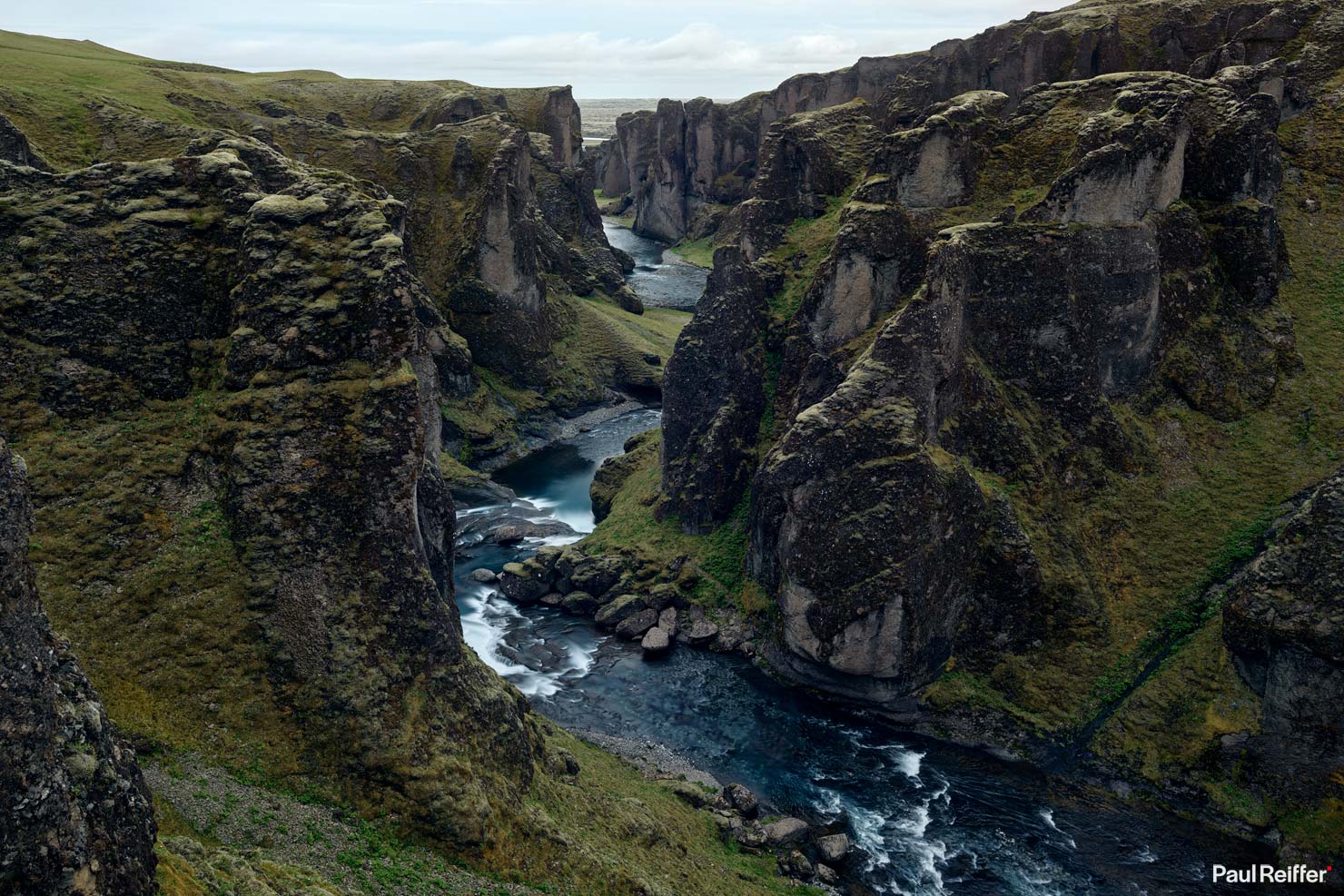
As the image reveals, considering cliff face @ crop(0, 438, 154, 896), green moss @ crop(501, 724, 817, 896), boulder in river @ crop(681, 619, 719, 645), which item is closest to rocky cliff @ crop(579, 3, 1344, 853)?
boulder in river @ crop(681, 619, 719, 645)

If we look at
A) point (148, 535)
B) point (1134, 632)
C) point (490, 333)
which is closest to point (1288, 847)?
point (1134, 632)

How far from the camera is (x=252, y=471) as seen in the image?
111 feet

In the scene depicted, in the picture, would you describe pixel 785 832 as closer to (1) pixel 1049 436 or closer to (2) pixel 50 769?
(1) pixel 1049 436

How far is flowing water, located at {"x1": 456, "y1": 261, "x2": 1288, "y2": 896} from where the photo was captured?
42.1 metres

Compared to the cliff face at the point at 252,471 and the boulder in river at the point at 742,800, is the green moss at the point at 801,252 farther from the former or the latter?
the cliff face at the point at 252,471

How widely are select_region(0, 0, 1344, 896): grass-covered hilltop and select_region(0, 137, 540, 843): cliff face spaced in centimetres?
13

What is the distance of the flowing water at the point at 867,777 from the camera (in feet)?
138

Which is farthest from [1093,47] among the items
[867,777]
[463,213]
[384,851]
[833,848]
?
[384,851]

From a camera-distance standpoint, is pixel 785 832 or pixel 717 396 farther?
pixel 717 396

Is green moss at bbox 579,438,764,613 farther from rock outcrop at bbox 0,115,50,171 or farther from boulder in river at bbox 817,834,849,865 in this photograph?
rock outcrop at bbox 0,115,50,171

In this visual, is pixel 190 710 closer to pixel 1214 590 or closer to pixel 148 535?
pixel 148 535

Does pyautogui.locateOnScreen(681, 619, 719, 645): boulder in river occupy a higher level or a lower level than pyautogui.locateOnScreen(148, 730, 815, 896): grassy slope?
lower

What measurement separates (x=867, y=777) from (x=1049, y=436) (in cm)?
2212

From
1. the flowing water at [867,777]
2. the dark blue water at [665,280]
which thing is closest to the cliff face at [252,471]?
the flowing water at [867,777]
